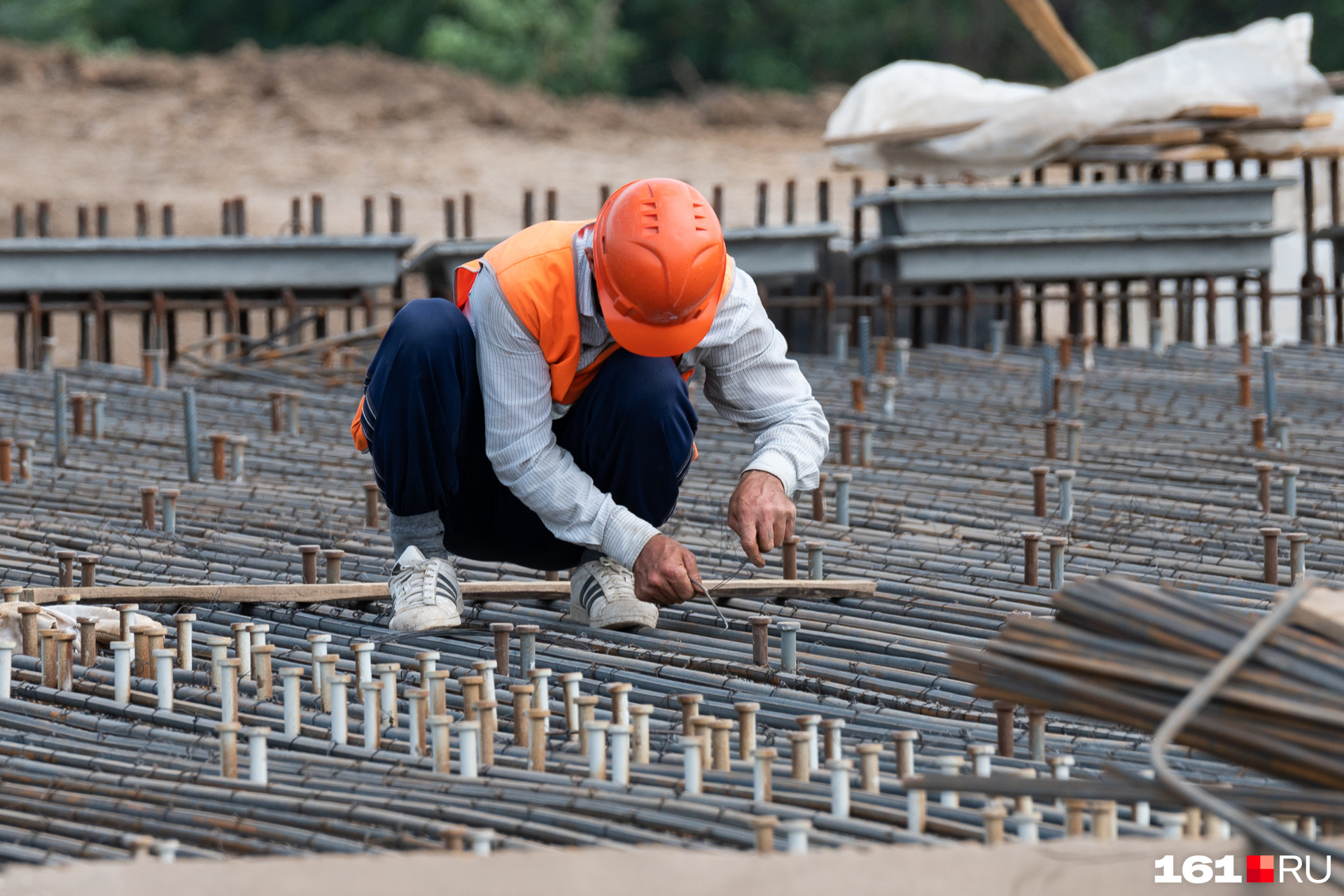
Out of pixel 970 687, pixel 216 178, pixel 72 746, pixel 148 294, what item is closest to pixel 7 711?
pixel 72 746

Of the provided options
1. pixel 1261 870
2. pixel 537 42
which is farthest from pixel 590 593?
pixel 537 42

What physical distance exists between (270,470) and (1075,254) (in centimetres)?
584

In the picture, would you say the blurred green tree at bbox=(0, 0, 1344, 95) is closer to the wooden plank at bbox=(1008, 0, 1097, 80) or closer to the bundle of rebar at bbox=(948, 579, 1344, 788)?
the wooden plank at bbox=(1008, 0, 1097, 80)

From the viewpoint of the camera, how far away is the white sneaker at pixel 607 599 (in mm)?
3639

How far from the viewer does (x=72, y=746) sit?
286 centimetres

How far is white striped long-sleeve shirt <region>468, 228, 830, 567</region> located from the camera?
3488mm

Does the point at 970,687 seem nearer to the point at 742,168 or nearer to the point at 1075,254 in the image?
the point at 1075,254

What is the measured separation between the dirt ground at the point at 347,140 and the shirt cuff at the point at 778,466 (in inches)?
558

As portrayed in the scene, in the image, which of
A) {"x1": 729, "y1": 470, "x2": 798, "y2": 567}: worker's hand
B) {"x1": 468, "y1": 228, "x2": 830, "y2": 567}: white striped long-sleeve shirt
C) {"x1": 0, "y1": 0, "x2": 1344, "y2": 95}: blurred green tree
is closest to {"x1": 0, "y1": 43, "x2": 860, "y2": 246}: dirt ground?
{"x1": 0, "y1": 0, "x2": 1344, "y2": 95}: blurred green tree

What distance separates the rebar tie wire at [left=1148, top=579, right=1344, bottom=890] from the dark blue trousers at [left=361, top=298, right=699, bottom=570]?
5.29 ft

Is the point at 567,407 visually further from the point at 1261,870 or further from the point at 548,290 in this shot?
the point at 1261,870

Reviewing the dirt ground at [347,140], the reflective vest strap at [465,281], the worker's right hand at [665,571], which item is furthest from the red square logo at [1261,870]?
the dirt ground at [347,140]

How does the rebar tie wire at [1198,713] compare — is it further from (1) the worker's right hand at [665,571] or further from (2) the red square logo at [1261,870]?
(1) the worker's right hand at [665,571]

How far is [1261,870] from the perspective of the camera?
82.0 inches
